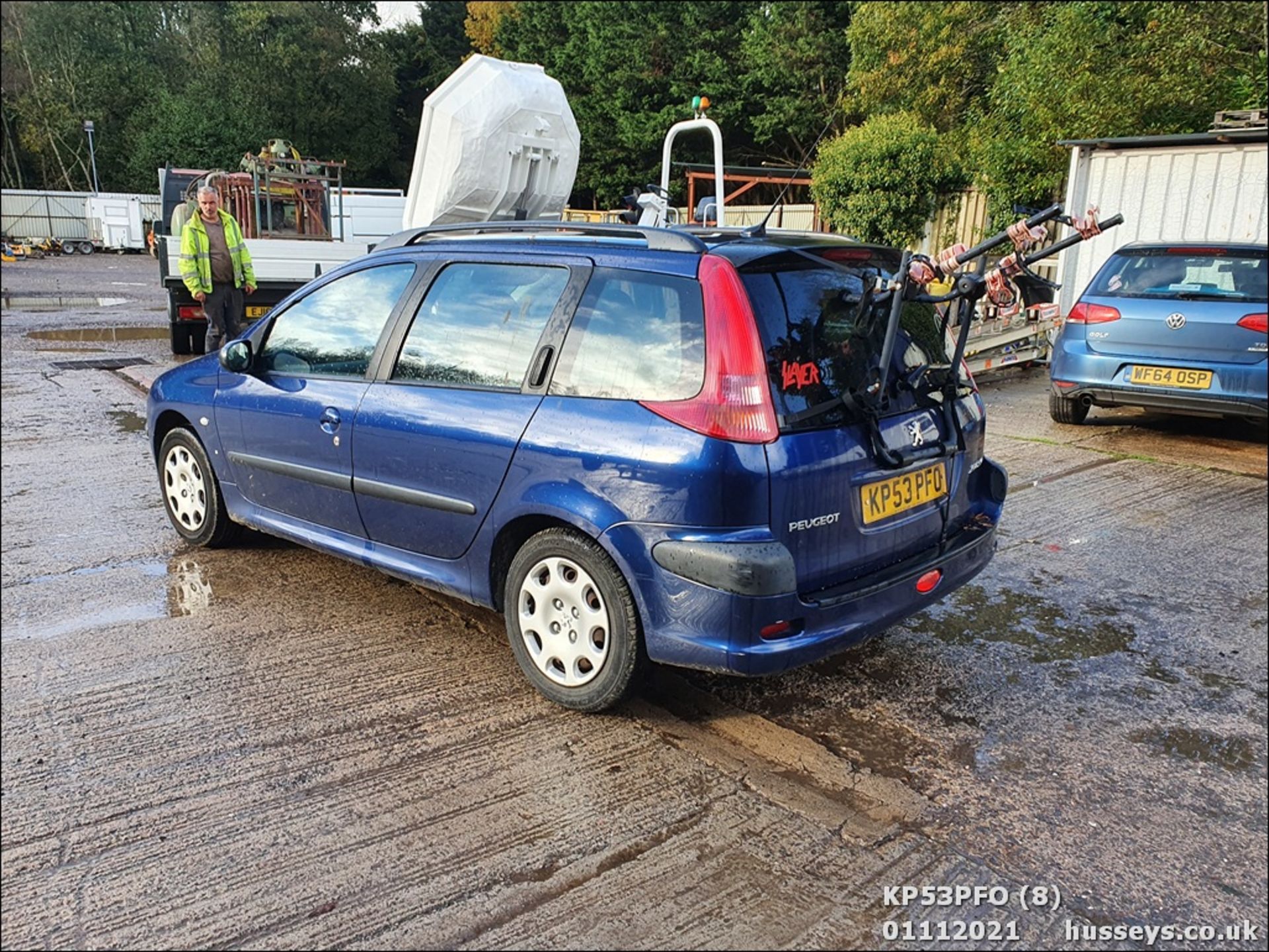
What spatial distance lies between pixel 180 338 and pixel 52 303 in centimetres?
896

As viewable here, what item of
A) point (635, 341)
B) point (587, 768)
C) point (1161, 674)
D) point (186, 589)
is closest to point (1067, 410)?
point (1161, 674)

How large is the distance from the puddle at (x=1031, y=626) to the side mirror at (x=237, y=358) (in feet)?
10.6

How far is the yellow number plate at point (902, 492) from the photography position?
316 cm

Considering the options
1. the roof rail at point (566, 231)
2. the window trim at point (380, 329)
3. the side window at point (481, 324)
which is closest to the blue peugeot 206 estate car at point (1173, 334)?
the roof rail at point (566, 231)

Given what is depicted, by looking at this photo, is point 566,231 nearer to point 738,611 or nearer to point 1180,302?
point 738,611

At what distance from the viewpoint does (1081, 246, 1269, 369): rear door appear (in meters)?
6.37

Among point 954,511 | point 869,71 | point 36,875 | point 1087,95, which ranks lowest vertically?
point 36,875

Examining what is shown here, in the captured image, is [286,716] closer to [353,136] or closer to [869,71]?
[869,71]

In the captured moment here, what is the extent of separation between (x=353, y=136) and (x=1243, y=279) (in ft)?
145

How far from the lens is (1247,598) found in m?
4.48

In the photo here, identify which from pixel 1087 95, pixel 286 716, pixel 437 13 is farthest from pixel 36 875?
pixel 437 13

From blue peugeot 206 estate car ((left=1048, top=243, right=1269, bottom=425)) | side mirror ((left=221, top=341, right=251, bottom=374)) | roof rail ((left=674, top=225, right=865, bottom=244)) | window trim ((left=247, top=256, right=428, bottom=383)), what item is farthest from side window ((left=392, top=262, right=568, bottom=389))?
blue peugeot 206 estate car ((left=1048, top=243, right=1269, bottom=425))

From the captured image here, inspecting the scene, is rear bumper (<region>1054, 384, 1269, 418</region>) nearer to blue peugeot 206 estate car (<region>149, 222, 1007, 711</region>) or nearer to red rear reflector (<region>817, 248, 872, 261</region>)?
blue peugeot 206 estate car (<region>149, 222, 1007, 711</region>)

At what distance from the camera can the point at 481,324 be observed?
3615mm
